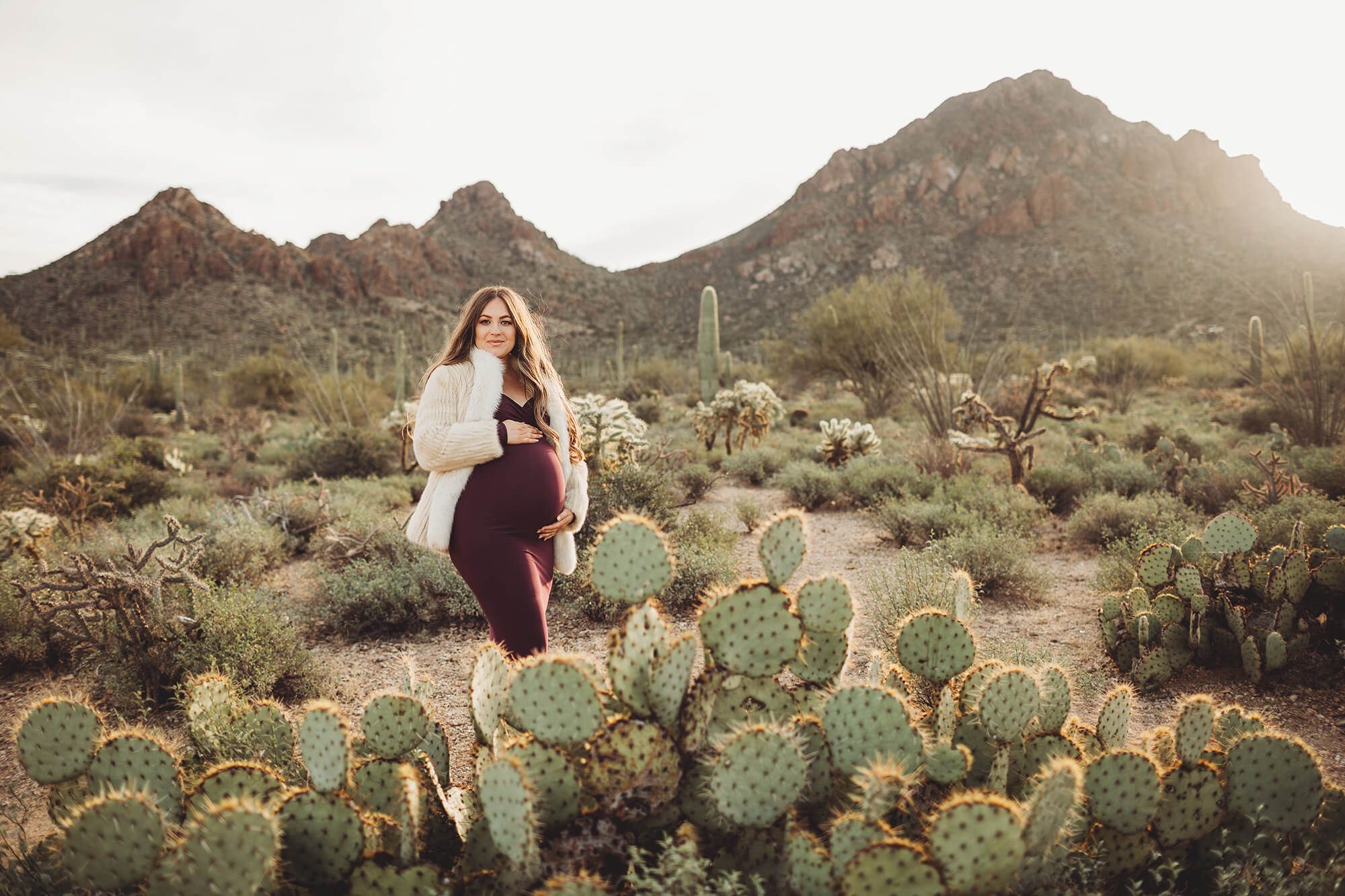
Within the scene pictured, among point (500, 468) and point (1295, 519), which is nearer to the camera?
point (500, 468)

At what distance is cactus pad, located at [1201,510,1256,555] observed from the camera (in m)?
4.09

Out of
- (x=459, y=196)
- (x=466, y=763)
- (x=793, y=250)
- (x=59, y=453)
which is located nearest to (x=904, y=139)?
(x=793, y=250)

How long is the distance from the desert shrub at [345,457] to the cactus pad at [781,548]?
10279mm

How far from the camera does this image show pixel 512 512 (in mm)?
2977

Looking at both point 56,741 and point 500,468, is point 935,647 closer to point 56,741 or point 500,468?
point 500,468

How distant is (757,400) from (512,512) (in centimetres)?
921

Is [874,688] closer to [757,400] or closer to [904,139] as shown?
[757,400]

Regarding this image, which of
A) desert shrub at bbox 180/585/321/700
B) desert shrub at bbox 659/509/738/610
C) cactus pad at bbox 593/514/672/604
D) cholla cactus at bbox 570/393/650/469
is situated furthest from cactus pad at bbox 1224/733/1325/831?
cholla cactus at bbox 570/393/650/469

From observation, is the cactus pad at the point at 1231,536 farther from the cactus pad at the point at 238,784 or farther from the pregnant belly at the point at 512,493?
the cactus pad at the point at 238,784

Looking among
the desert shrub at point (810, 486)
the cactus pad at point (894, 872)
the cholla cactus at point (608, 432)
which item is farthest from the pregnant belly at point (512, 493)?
the desert shrub at point (810, 486)

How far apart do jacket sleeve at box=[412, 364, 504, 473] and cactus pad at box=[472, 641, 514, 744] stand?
3.14 feet

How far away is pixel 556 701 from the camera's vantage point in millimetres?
1761

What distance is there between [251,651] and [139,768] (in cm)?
241

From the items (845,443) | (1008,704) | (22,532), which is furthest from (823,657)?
(845,443)
